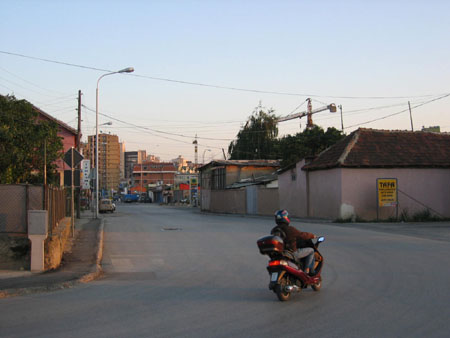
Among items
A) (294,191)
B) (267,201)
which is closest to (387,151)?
(294,191)

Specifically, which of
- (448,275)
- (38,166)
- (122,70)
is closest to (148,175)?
(122,70)

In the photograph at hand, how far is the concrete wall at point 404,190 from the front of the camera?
3094 cm

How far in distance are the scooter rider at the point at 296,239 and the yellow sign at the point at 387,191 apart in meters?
21.9

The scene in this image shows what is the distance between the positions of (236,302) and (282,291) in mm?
758

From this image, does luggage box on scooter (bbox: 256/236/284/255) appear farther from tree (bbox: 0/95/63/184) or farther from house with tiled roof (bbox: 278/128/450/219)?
house with tiled roof (bbox: 278/128/450/219)

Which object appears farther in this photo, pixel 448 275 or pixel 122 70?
pixel 122 70

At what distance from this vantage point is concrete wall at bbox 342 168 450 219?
30938mm

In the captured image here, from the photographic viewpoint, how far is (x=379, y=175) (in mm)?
31234

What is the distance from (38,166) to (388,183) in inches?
757

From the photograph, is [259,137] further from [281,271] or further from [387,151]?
[281,271]

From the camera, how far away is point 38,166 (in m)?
20.4

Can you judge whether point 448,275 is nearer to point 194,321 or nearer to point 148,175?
point 194,321

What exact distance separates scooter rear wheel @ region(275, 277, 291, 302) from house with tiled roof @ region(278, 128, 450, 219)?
23087 millimetres

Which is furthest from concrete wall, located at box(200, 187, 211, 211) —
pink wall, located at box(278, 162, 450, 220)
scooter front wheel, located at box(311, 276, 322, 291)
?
scooter front wheel, located at box(311, 276, 322, 291)
